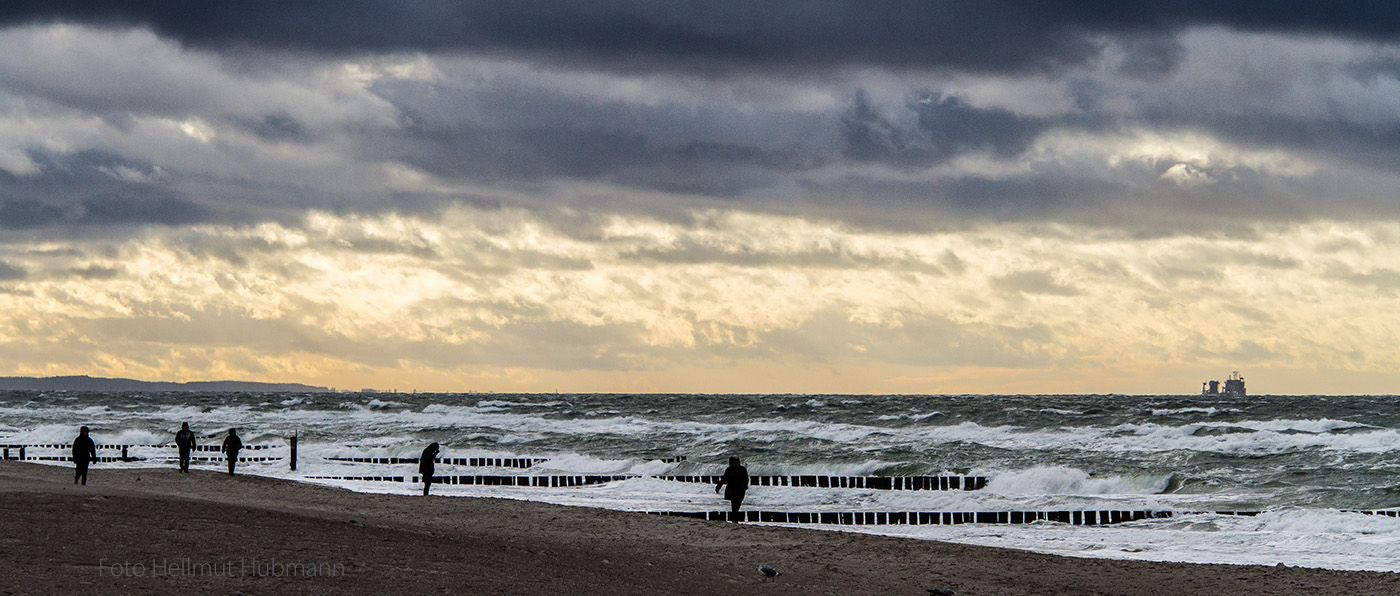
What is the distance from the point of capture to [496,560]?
14.4 meters

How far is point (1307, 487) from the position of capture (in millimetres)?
31266

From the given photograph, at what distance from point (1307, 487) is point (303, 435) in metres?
43.4

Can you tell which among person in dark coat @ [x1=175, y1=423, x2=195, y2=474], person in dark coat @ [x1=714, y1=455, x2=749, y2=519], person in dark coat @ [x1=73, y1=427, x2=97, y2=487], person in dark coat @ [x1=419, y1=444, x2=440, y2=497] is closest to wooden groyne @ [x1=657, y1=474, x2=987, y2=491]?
person in dark coat @ [x1=419, y1=444, x2=440, y2=497]

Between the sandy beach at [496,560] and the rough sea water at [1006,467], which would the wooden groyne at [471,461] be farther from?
the sandy beach at [496,560]

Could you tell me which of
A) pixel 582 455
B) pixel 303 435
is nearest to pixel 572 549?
pixel 582 455

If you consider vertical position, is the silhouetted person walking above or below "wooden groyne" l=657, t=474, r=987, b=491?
above

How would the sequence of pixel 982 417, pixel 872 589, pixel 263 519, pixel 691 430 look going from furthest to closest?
pixel 982 417 → pixel 691 430 → pixel 263 519 → pixel 872 589

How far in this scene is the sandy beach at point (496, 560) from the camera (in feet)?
39.9

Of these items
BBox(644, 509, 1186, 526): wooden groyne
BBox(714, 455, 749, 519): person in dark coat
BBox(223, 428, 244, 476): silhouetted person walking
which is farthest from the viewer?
BBox(223, 428, 244, 476): silhouetted person walking

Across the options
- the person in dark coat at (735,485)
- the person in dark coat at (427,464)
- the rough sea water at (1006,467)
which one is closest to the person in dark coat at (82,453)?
the rough sea water at (1006,467)

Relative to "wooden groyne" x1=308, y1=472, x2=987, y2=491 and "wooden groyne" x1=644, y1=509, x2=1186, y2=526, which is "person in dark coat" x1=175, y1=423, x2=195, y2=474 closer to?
"wooden groyne" x1=308, y1=472, x2=987, y2=491

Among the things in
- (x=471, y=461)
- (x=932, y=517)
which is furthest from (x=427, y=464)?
(x=471, y=461)

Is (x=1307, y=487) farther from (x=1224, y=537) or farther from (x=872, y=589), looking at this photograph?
(x=872, y=589)

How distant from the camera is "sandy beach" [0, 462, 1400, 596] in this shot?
1216 centimetres
